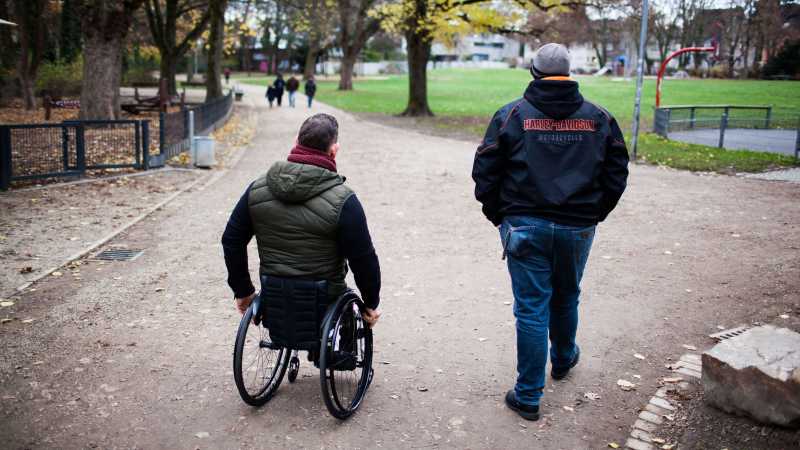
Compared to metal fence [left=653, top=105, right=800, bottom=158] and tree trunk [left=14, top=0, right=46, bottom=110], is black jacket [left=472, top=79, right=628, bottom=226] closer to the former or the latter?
metal fence [left=653, top=105, right=800, bottom=158]

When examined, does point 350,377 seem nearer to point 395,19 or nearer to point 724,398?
point 724,398

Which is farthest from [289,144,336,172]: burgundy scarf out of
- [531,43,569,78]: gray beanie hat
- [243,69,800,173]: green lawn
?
[243,69,800,173]: green lawn

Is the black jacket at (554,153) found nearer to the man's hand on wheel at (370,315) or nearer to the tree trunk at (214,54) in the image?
the man's hand on wheel at (370,315)

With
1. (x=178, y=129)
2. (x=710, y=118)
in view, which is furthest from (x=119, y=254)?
(x=710, y=118)

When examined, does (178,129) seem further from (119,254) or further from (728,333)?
(728,333)

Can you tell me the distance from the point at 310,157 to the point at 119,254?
16.2 ft

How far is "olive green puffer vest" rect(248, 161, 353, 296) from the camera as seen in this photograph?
3.67 metres

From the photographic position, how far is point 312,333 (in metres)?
3.88

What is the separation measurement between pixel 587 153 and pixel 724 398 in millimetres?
1577

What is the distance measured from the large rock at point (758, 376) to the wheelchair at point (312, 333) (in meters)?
2.01

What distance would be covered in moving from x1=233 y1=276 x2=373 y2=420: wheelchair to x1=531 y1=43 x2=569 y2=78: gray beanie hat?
5.44 feet

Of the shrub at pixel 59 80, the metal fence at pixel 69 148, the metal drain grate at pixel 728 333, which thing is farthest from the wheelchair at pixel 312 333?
the shrub at pixel 59 80

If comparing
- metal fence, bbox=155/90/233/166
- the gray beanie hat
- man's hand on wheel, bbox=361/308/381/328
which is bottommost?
man's hand on wheel, bbox=361/308/381/328

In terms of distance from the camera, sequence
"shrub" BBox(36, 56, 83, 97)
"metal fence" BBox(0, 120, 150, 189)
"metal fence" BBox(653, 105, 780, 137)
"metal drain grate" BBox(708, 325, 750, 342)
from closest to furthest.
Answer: "metal drain grate" BBox(708, 325, 750, 342)
"metal fence" BBox(0, 120, 150, 189)
"metal fence" BBox(653, 105, 780, 137)
"shrub" BBox(36, 56, 83, 97)
